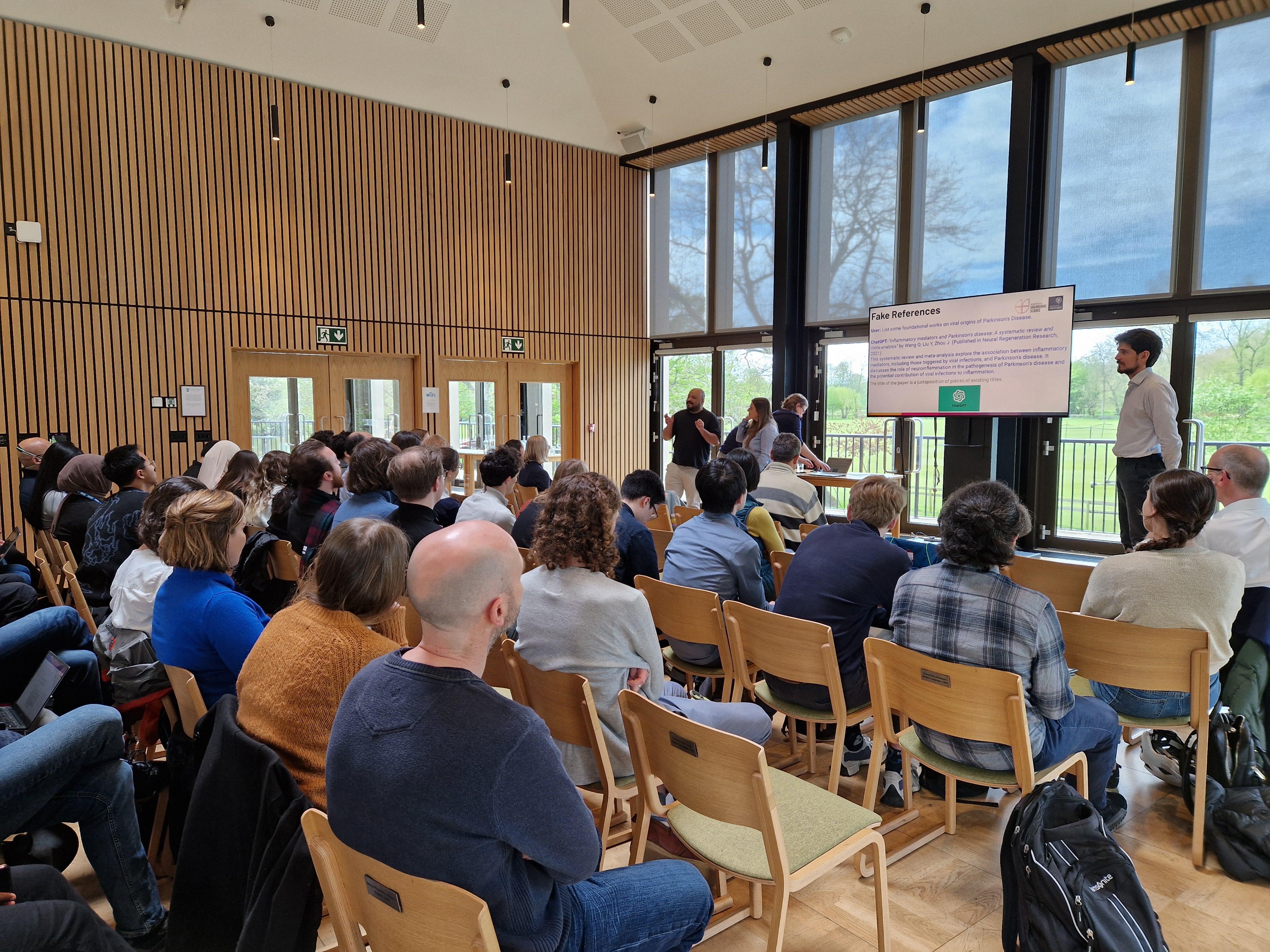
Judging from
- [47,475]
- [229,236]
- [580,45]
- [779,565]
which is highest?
[580,45]

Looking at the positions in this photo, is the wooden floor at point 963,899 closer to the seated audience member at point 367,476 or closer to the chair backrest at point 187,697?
the chair backrest at point 187,697

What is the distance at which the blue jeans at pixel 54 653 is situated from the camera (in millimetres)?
2916

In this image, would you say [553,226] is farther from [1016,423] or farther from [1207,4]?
[1207,4]

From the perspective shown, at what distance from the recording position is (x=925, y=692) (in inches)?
96.0

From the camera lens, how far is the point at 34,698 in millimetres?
2523

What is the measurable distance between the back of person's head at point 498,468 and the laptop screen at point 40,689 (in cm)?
243

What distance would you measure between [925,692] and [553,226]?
9.60m

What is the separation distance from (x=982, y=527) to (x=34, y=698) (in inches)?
118

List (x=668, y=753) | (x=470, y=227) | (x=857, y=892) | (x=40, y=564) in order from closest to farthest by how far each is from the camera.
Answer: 1. (x=668, y=753)
2. (x=857, y=892)
3. (x=40, y=564)
4. (x=470, y=227)

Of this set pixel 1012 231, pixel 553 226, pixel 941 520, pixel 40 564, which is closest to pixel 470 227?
pixel 553 226

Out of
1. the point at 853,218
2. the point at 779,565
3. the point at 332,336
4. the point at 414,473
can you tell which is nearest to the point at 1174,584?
the point at 779,565

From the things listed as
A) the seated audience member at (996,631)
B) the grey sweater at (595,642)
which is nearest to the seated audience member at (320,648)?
the grey sweater at (595,642)

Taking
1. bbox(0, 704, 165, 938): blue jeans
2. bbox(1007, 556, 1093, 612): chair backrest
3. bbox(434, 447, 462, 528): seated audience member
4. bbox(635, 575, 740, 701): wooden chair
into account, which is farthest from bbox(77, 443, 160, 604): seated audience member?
bbox(1007, 556, 1093, 612): chair backrest

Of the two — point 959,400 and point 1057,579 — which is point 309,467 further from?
point 959,400
